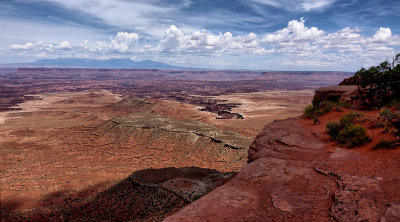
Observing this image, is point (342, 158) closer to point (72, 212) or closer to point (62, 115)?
point (72, 212)

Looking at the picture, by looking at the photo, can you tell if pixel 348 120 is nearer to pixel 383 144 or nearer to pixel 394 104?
pixel 383 144

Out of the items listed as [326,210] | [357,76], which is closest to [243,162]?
[357,76]

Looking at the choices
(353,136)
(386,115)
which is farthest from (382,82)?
(353,136)

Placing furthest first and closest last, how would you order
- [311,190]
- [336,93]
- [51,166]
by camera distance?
[51,166], [336,93], [311,190]

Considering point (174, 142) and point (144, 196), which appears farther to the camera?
point (174, 142)

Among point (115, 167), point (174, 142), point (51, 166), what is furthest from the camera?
point (174, 142)

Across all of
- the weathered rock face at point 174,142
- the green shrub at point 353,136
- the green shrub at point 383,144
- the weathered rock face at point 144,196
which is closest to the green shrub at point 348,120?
the green shrub at point 353,136

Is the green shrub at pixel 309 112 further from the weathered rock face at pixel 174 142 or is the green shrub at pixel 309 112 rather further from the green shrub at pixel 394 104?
the weathered rock face at pixel 174 142

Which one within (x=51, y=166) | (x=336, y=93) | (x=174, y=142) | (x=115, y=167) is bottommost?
(x=51, y=166)
